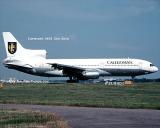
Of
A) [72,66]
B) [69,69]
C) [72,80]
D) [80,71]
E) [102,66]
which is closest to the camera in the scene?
[102,66]

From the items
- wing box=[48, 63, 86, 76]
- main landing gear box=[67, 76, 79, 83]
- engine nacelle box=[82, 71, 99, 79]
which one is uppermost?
wing box=[48, 63, 86, 76]

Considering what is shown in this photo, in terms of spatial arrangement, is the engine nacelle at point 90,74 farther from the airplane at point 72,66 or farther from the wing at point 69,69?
the wing at point 69,69

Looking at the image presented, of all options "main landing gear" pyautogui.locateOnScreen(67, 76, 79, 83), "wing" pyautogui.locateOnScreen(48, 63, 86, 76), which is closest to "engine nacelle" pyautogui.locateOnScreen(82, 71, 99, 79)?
"wing" pyautogui.locateOnScreen(48, 63, 86, 76)

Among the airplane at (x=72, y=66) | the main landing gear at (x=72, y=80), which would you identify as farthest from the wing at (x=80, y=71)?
the main landing gear at (x=72, y=80)

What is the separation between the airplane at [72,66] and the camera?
235 feet

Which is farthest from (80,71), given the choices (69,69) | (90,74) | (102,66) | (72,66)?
(102,66)

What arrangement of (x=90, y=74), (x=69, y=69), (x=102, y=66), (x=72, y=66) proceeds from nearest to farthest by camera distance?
(x=90, y=74) → (x=102, y=66) → (x=72, y=66) → (x=69, y=69)

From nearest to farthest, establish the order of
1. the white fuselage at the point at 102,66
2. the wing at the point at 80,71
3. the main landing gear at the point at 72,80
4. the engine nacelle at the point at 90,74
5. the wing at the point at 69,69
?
the engine nacelle at the point at 90,74 < the wing at the point at 80,71 < the white fuselage at the point at 102,66 < the wing at the point at 69,69 < the main landing gear at the point at 72,80

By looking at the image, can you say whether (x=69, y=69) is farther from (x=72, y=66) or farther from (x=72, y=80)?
(x=72, y=80)

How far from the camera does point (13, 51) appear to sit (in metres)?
81.6

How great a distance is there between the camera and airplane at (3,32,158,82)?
7175 centimetres

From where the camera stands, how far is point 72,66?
72.8m

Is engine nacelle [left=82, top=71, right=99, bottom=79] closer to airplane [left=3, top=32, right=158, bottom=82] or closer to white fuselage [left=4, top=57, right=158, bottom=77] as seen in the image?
airplane [left=3, top=32, right=158, bottom=82]

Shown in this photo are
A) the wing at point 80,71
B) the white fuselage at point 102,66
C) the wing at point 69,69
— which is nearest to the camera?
the wing at point 80,71
